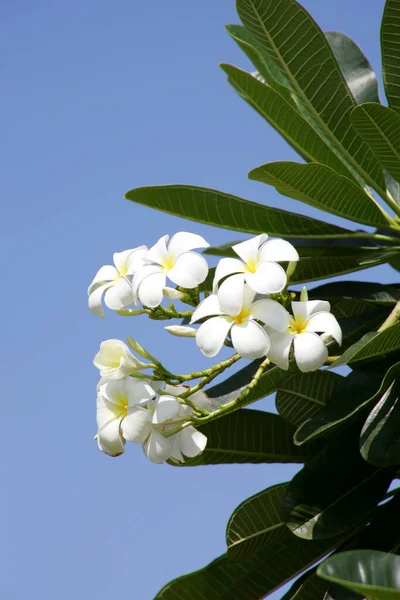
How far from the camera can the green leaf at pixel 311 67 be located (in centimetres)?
156

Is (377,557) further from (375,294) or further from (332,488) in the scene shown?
(375,294)

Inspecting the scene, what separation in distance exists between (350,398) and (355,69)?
1009 mm

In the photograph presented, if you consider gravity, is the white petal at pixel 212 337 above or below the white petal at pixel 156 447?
above

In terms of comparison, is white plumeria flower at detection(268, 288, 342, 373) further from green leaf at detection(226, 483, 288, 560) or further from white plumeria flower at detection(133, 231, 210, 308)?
green leaf at detection(226, 483, 288, 560)

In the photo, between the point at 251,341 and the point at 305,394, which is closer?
the point at 251,341

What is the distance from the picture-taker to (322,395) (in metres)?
1.55

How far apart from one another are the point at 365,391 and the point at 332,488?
18 cm

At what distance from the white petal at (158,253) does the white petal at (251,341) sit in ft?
0.66

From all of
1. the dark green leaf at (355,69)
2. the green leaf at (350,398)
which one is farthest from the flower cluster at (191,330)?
the dark green leaf at (355,69)

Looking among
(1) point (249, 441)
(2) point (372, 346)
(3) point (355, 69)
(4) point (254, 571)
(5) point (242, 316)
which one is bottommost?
(4) point (254, 571)

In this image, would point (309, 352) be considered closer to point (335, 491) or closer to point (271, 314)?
point (271, 314)

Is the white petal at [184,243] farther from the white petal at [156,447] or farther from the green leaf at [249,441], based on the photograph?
the green leaf at [249,441]

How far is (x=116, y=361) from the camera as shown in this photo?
117cm

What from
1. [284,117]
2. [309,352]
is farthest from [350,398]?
[284,117]
